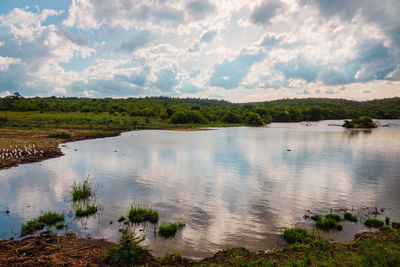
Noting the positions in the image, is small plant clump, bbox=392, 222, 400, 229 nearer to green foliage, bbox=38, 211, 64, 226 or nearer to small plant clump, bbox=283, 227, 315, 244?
small plant clump, bbox=283, 227, 315, 244

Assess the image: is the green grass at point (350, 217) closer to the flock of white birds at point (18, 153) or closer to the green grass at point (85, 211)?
the green grass at point (85, 211)

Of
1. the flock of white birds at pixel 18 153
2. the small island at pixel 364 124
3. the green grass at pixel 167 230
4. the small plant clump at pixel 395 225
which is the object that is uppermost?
the small island at pixel 364 124

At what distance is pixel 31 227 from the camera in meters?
10.7

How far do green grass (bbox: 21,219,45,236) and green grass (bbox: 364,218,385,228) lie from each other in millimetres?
A: 15000

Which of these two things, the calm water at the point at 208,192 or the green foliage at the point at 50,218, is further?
the green foliage at the point at 50,218

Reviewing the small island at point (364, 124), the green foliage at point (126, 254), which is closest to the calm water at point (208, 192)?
the green foliage at point (126, 254)

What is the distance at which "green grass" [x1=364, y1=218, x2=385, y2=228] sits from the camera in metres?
11.2

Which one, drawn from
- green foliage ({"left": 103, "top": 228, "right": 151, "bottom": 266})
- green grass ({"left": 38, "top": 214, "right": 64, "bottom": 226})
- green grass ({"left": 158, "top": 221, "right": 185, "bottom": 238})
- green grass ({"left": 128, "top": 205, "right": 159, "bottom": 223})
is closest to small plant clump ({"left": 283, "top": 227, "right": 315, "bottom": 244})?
green grass ({"left": 158, "top": 221, "right": 185, "bottom": 238})

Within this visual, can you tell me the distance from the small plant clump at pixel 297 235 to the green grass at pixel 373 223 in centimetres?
347

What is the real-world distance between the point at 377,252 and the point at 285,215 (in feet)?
17.7

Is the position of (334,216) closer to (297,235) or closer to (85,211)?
(297,235)

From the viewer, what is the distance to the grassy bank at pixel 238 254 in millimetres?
7582

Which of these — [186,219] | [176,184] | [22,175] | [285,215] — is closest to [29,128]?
[22,175]

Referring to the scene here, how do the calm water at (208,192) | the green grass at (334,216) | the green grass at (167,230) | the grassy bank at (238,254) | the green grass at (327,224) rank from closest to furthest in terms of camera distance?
1. the grassy bank at (238,254)
2. the green grass at (167,230)
3. the calm water at (208,192)
4. the green grass at (327,224)
5. the green grass at (334,216)
